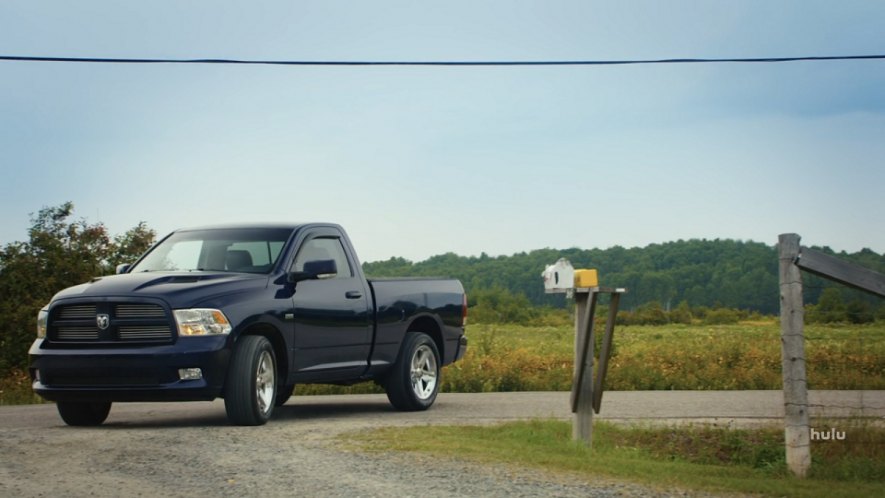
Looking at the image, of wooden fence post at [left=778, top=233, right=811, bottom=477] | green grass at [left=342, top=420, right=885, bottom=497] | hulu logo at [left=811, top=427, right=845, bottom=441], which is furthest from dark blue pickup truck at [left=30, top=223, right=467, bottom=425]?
hulu logo at [left=811, top=427, right=845, bottom=441]

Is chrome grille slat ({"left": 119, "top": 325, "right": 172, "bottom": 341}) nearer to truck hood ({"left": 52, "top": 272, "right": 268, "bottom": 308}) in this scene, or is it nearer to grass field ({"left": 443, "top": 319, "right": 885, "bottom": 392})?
truck hood ({"left": 52, "top": 272, "right": 268, "bottom": 308})

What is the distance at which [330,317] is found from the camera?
14078 mm

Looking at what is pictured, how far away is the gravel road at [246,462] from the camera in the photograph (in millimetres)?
9016

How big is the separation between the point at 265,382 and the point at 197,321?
3.74 ft

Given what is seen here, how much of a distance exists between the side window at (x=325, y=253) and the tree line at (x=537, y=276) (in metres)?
5.28

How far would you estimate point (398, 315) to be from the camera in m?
15.4

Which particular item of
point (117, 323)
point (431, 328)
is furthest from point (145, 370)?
point (431, 328)

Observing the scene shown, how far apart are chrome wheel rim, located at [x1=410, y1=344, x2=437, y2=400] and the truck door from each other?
1.10 metres

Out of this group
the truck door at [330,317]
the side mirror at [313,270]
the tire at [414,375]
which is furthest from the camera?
the tire at [414,375]

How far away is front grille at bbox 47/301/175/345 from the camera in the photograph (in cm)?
1224

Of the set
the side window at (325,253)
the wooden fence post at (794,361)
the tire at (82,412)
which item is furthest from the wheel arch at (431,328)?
the wooden fence post at (794,361)

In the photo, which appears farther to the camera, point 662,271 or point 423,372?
point 662,271

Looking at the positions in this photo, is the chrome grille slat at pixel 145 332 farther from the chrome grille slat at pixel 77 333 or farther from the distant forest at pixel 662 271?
the distant forest at pixel 662 271

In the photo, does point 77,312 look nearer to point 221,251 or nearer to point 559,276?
point 221,251
